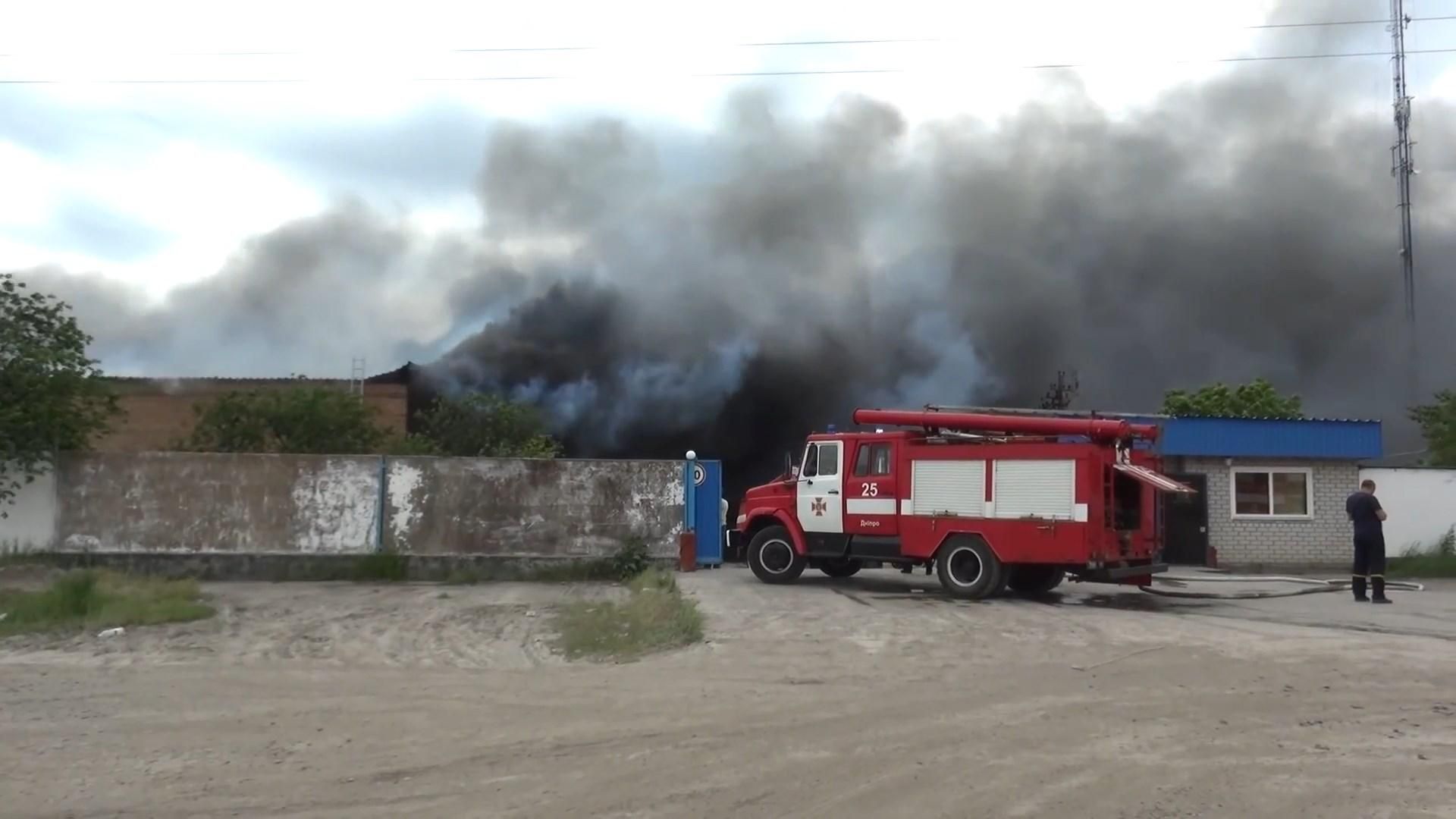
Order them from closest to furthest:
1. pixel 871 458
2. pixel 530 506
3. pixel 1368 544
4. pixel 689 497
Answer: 1. pixel 1368 544
2. pixel 871 458
3. pixel 530 506
4. pixel 689 497

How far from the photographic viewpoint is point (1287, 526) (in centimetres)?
2528

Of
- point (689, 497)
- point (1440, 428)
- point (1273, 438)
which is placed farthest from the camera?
point (1440, 428)

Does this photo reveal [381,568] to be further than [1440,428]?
No

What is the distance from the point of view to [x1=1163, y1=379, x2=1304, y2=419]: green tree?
177ft

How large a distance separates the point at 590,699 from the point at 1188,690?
4.52 metres

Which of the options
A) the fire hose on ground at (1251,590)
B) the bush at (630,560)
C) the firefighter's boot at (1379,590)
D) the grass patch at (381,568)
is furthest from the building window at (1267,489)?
the grass patch at (381,568)

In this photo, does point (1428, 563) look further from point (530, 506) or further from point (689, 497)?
point (530, 506)

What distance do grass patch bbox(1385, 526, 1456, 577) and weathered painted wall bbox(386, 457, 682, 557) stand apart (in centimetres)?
1342

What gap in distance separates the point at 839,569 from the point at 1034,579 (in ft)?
11.4

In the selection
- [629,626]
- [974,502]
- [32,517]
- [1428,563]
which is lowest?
[629,626]

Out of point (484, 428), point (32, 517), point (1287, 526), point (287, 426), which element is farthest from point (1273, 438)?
point (32, 517)

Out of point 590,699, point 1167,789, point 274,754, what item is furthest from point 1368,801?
point 274,754

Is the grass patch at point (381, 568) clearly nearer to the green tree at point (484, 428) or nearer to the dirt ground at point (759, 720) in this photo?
the dirt ground at point (759, 720)

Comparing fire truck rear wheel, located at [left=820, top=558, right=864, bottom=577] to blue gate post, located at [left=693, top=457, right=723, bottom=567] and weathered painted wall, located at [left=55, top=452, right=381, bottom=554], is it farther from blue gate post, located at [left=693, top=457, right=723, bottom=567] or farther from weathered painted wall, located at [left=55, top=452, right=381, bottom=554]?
weathered painted wall, located at [left=55, top=452, right=381, bottom=554]
